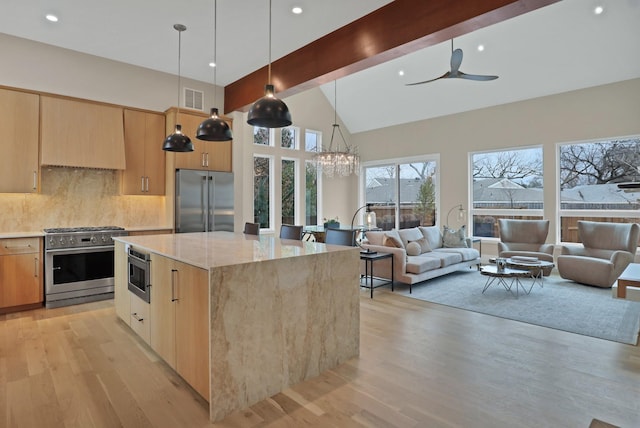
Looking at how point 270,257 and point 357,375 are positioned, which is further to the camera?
point 357,375

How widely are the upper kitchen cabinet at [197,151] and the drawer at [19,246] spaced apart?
1993 mm

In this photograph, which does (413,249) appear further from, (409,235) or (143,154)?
(143,154)

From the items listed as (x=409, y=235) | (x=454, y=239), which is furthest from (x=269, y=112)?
(x=454, y=239)

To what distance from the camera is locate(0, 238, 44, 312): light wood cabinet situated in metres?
4.12

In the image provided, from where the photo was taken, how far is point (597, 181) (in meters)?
6.52

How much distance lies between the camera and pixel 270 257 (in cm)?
247

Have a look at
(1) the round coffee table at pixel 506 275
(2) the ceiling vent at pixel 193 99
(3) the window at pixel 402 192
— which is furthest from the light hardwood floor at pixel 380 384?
(3) the window at pixel 402 192

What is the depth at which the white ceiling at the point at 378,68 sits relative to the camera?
3.86m

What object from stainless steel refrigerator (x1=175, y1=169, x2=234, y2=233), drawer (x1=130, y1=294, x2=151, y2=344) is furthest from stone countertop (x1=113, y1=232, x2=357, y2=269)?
stainless steel refrigerator (x1=175, y1=169, x2=234, y2=233)

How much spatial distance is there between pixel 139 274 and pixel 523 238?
21.2 feet

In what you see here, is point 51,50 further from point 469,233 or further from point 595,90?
point 595,90

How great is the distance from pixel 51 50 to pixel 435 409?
599 centimetres

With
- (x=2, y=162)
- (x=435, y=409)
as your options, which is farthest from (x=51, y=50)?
(x=435, y=409)

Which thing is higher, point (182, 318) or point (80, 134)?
point (80, 134)
